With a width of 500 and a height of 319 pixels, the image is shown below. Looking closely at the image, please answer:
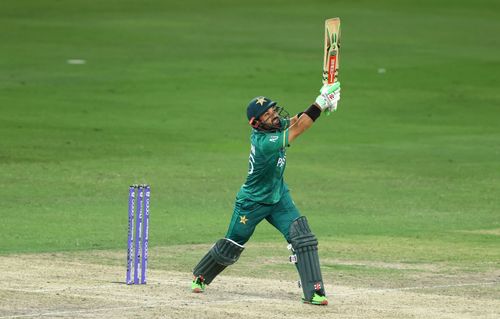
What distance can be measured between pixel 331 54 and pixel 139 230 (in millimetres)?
2702

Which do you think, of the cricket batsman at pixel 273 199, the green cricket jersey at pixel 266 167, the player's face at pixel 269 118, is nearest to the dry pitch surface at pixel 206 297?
the cricket batsman at pixel 273 199

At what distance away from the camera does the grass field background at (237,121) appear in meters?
20.4

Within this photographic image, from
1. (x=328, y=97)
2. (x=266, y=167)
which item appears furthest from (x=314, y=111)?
(x=266, y=167)

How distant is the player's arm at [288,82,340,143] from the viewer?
13.1 meters

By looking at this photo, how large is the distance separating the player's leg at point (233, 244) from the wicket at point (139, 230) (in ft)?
2.12

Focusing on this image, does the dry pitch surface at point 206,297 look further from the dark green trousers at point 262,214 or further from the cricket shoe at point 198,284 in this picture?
the dark green trousers at point 262,214

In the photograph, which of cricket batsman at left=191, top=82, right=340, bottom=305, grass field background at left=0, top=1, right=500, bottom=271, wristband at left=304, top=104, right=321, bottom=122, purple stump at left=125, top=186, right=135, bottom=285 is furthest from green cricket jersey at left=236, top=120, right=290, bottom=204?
grass field background at left=0, top=1, right=500, bottom=271

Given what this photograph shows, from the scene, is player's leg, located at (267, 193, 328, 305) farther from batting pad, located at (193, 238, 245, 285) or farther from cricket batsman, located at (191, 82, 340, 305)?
batting pad, located at (193, 238, 245, 285)

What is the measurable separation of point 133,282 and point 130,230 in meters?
0.60

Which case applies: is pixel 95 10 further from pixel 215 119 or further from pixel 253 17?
pixel 215 119

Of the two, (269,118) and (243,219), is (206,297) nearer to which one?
(243,219)

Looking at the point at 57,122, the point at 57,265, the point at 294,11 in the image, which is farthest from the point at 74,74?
the point at 57,265

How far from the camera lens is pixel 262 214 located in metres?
13.5

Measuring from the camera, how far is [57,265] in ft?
51.3
